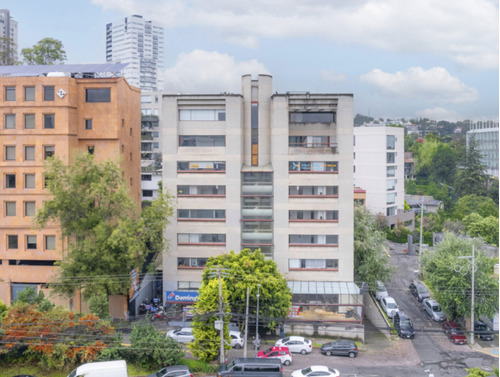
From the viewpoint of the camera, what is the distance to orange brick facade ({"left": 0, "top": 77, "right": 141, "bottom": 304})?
146 ft

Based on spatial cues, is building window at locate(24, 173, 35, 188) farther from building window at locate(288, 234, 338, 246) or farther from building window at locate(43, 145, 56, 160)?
building window at locate(288, 234, 338, 246)

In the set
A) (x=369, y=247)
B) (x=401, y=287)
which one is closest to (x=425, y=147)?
(x=401, y=287)

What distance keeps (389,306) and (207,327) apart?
66.0 ft

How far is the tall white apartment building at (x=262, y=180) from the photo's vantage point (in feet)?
149

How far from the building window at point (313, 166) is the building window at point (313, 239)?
226 inches

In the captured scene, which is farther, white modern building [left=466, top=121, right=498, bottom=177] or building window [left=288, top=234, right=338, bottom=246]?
white modern building [left=466, top=121, right=498, bottom=177]

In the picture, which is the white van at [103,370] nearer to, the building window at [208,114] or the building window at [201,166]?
the building window at [201,166]

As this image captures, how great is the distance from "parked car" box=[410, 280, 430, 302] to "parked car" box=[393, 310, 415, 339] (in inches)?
282

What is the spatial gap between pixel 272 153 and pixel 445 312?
1990 centimetres

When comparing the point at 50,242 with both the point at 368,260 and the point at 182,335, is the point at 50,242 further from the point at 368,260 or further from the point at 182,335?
the point at 368,260

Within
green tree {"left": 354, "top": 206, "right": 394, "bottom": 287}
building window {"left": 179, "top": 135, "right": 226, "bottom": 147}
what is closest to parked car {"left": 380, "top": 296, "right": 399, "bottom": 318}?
green tree {"left": 354, "top": 206, "right": 394, "bottom": 287}

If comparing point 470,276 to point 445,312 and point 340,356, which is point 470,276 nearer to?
point 445,312

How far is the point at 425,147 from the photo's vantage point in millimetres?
122000

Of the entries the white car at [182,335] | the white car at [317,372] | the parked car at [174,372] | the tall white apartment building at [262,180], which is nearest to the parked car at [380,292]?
the tall white apartment building at [262,180]
